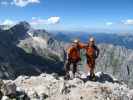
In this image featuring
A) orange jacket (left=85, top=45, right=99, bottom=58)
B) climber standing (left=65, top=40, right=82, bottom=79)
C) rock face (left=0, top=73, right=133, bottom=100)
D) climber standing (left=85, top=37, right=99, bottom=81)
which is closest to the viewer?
rock face (left=0, top=73, right=133, bottom=100)

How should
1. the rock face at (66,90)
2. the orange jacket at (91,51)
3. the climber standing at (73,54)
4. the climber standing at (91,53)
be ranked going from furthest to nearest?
the orange jacket at (91,51) → the climber standing at (91,53) → the climber standing at (73,54) → the rock face at (66,90)

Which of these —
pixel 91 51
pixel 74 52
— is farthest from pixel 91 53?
pixel 74 52

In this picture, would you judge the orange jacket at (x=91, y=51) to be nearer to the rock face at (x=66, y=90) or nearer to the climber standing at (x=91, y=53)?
the climber standing at (x=91, y=53)

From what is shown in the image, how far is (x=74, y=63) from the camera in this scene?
3228 cm

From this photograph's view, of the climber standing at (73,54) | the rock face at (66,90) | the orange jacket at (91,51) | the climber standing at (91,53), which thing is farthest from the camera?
the orange jacket at (91,51)

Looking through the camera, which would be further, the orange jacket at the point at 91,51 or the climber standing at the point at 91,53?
the orange jacket at the point at 91,51

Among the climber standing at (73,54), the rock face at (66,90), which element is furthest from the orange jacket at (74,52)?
the rock face at (66,90)

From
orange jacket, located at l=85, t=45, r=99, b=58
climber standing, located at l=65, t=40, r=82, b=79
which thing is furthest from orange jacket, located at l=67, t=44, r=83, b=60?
orange jacket, located at l=85, t=45, r=99, b=58

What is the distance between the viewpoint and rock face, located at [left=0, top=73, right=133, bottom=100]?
25500mm

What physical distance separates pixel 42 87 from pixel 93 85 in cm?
491

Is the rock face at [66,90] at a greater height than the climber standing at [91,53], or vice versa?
the climber standing at [91,53]

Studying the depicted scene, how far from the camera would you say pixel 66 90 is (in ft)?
89.5

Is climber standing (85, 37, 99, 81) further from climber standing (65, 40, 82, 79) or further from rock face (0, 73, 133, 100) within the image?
rock face (0, 73, 133, 100)

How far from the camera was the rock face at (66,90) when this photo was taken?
2550 cm
